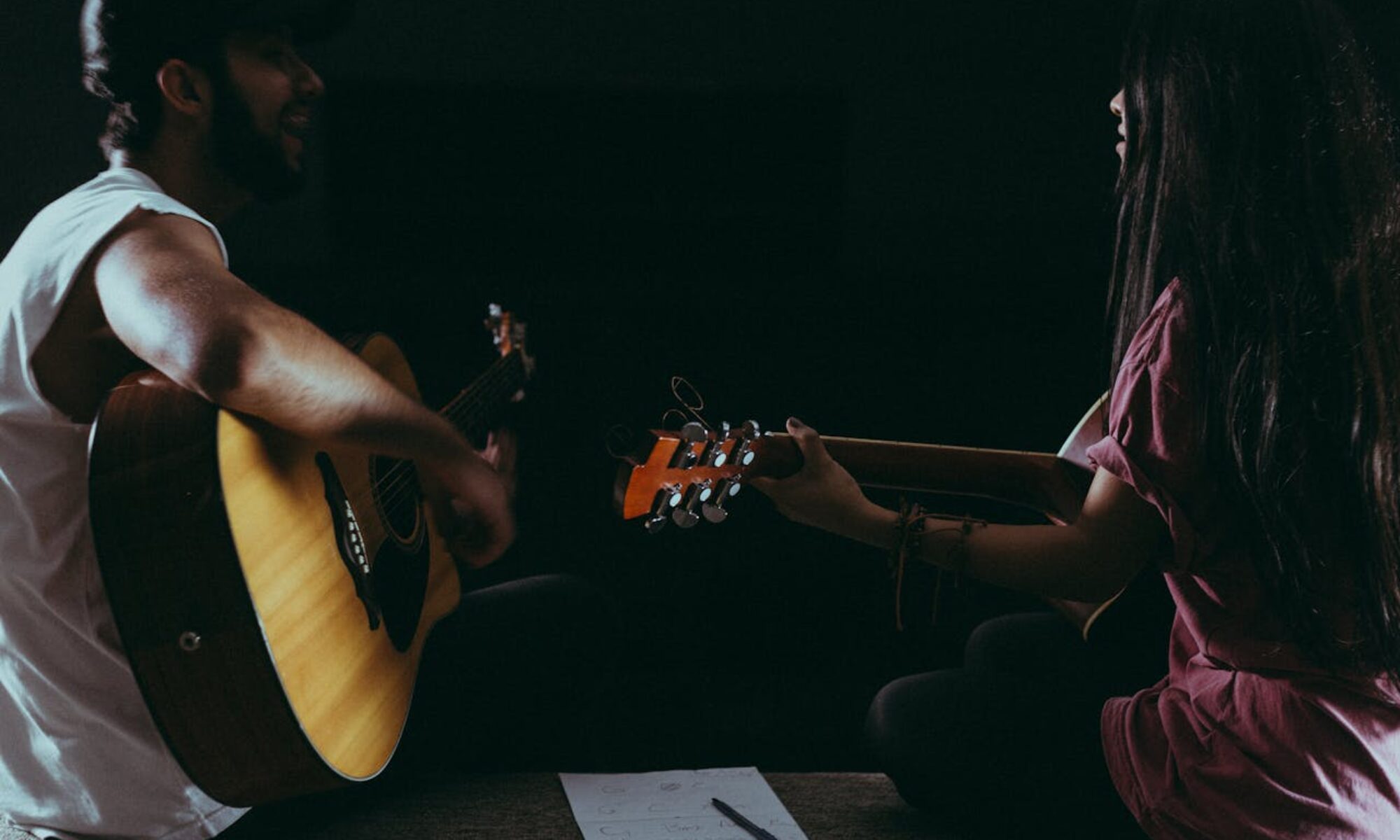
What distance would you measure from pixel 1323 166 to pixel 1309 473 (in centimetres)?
30

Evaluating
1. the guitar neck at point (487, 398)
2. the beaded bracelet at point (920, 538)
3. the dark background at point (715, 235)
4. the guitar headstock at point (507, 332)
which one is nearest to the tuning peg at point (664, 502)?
the beaded bracelet at point (920, 538)

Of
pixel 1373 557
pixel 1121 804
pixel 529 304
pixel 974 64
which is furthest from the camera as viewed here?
pixel 974 64

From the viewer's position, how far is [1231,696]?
3.81ft

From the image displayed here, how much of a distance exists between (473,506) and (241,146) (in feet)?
1.71

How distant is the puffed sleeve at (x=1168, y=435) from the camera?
3.62 ft

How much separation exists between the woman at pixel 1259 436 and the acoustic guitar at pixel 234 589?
29.2 inches

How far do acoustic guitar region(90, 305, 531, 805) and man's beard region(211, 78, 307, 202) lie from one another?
1.21 ft

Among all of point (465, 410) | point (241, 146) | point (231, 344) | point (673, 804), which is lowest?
point (673, 804)

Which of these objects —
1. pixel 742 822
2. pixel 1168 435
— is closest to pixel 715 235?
pixel 742 822

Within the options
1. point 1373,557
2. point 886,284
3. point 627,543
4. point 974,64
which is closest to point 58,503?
point 1373,557

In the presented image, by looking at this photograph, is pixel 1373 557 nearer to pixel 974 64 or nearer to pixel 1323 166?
pixel 1323 166

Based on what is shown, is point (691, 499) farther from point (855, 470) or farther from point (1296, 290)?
point (1296, 290)

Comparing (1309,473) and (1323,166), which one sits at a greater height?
(1323,166)

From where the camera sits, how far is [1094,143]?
2.67m
